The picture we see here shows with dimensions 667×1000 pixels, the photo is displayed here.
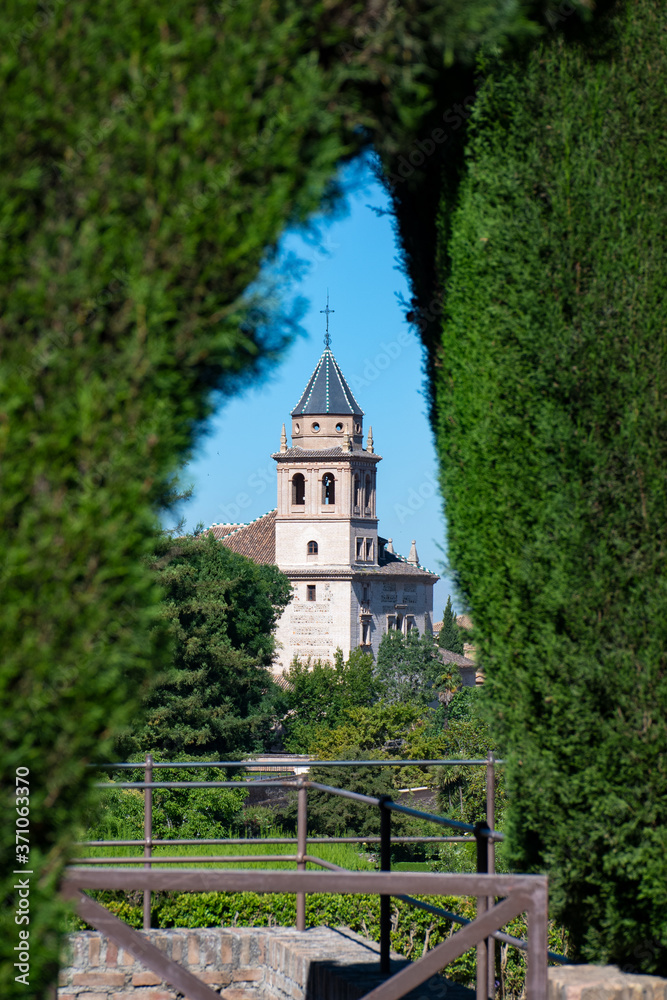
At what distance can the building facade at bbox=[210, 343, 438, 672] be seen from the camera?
85500 mm

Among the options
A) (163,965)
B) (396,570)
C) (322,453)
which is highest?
(322,453)

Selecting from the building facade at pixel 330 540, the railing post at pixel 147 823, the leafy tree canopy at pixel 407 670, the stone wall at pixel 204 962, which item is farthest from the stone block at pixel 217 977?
the building facade at pixel 330 540

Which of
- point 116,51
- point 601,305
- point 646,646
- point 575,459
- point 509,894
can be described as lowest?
point 509,894

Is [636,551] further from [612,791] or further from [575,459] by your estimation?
[612,791]

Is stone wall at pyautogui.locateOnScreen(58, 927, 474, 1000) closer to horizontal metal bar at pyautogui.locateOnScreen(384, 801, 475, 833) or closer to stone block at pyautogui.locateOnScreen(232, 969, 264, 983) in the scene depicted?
stone block at pyautogui.locateOnScreen(232, 969, 264, 983)

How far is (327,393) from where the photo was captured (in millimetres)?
89000

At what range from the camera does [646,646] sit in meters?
3.57

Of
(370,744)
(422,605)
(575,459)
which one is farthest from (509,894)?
(422,605)

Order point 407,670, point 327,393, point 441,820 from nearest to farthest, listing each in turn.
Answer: point 441,820
point 407,670
point 327,393

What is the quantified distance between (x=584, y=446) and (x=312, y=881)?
5.23 feet

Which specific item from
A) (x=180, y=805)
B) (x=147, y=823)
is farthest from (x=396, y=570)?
(x=147, y=823)

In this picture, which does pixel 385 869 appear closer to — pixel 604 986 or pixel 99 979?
pixel 604 986

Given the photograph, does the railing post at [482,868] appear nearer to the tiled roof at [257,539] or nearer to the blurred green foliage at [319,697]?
the blurred green foliage at [319,697]

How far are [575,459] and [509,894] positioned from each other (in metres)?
1.37
